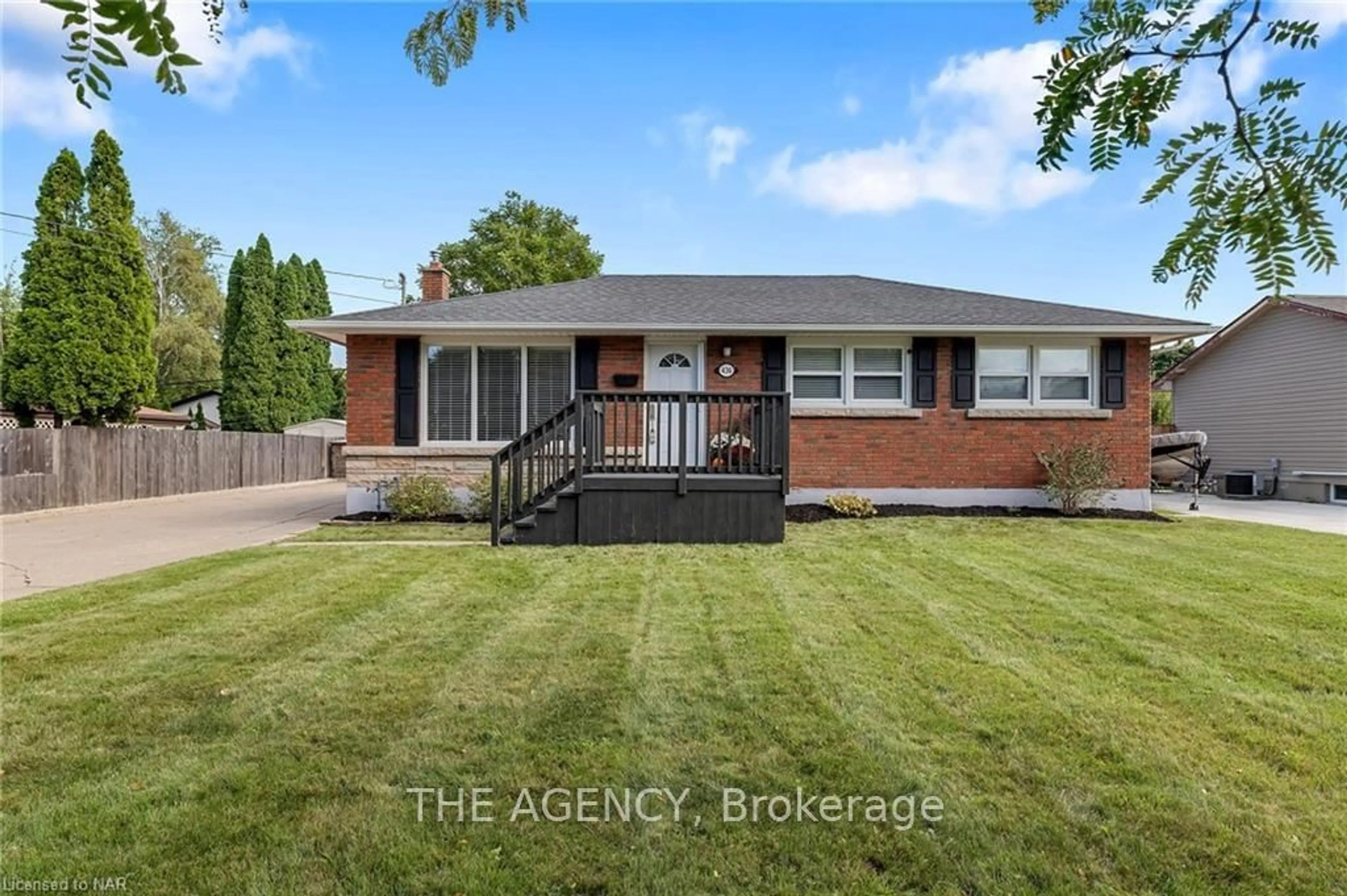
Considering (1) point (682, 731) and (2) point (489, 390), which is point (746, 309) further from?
(1) point (682, 731)

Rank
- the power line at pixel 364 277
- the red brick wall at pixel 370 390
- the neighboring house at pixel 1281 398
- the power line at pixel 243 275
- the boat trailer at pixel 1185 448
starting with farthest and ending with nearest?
the power line at pixel 364 277 < the neighboring house at pixel 1281 398 < the boat trailer at pixel 1185 448 < the power line at pixel 243 275 < the red brick wall at pixel 370 390

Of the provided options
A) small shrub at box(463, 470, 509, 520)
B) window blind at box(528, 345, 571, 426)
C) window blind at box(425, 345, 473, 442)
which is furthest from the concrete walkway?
window blind at box(425, 345, 473, 442)

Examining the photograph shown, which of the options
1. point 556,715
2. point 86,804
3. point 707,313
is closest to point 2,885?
point 86,804

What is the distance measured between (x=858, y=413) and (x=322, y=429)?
2129cm

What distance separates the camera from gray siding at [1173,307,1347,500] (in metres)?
14.0

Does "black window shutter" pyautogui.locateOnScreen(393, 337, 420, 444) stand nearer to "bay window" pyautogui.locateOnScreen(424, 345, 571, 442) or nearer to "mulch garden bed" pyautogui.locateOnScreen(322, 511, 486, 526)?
"bay window" pyautogui.locateOnScreen(424, 345, 571, 442)

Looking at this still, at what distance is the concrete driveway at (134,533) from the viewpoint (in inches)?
259

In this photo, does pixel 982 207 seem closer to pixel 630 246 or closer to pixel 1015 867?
pixel 1015 867

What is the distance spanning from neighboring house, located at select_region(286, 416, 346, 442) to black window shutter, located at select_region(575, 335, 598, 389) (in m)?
16.8

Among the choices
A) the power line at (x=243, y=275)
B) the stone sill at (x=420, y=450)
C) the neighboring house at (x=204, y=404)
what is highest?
the power line at (x=243, y=275)

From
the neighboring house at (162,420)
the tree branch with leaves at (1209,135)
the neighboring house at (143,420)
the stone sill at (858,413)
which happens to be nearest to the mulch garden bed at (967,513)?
the stone sill at (858,413)

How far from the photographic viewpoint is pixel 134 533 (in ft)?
30.7

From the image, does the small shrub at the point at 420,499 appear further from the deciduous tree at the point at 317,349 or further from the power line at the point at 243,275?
the deciduous tree at the point at 317,349

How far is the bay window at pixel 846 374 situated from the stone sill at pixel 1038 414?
4.17 feet
